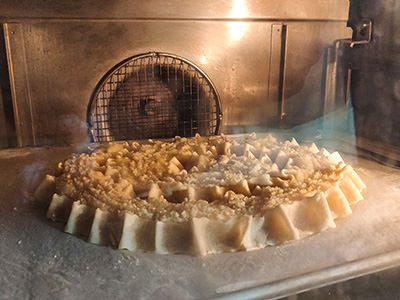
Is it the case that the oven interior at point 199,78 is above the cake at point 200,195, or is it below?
above

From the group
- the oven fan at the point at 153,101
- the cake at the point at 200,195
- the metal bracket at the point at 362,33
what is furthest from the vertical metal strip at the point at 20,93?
the metal bracket at the point at 362,33

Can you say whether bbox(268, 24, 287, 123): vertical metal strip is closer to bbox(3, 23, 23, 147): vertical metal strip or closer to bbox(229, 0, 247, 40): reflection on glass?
bbox(229, 0, 247, 40): reflection on glass

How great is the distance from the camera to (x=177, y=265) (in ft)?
4.73

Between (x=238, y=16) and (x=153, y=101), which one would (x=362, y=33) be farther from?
(x=153, y=101)

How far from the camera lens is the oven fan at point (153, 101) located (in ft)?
9.36

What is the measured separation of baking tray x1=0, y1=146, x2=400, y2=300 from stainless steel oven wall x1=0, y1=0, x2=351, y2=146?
3.54 feet

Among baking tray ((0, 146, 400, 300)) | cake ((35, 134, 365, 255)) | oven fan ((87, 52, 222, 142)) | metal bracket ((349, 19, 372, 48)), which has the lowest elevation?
baking tray ((0, 146, 400, 300))

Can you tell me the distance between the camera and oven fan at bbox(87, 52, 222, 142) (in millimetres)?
2852

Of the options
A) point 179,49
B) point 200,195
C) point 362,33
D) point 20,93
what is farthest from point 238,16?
point 200,195

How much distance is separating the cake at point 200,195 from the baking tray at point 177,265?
0.05 meters

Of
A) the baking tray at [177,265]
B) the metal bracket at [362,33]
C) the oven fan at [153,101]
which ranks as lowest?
the baking tray at [177,265]

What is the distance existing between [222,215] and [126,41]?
1611 millimetres

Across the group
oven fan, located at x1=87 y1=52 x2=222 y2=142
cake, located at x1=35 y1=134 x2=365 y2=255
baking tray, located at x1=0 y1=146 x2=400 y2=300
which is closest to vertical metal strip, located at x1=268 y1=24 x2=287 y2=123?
oven fan, located at x1=87 y1=52 x2=222 y2=142

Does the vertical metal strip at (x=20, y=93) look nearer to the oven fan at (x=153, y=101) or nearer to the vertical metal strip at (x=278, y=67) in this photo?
the oven fan at (x=153, y=101)
